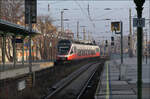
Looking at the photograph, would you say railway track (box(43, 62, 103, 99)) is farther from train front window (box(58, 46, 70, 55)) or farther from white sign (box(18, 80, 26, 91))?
train front window (box(58, 46, 70, 55))

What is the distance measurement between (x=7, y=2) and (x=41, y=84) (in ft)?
76.3

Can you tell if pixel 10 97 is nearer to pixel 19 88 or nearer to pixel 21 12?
pixel 19 88

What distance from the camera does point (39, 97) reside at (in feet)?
43.3

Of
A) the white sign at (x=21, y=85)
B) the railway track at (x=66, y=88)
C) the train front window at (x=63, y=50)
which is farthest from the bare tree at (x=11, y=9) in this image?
the white sign at (x=21, y=85)

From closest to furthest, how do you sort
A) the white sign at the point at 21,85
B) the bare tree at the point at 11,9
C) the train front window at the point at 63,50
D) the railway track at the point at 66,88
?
1. the white sign at the point at 21,85
2. the railway track at the point at 66,88
3. the train front window at the point at 63,50
4. the bare tree at the point at 11,9

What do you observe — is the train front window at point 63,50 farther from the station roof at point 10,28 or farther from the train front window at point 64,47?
the station roof at point 10,28

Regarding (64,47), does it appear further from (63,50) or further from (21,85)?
(21,85)

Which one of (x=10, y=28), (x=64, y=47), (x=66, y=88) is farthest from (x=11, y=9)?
(x=66, y=88)

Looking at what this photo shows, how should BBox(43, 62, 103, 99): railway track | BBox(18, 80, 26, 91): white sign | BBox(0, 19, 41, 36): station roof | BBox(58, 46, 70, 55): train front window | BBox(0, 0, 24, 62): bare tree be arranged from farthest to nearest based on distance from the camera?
BBox(0, 0, 24, 62): bare tree < BBox(58, 46, 70, 55): train front window < BBox(0, 19, 41, 36): station roof < BBox(43, 62, 103, 99): railway track < BBox(18, 80, 26, 91): white sign

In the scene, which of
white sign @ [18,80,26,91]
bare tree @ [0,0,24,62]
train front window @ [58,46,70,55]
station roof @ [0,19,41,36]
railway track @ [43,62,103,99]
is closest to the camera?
white sign @ [18,80,26,91]

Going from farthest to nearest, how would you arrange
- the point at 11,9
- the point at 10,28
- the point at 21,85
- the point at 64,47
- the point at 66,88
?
the point at 11,9, the point at 64,47, the point at 10,28, the point at 66,88, the point at 21,85

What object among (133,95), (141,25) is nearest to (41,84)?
(133,95)

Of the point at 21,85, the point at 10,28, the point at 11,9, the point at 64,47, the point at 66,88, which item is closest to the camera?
the point at 21,85

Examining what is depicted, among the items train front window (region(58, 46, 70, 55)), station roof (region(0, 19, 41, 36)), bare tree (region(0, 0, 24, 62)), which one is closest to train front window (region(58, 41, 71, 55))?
train front window (region(58, 46, 70, 55))
